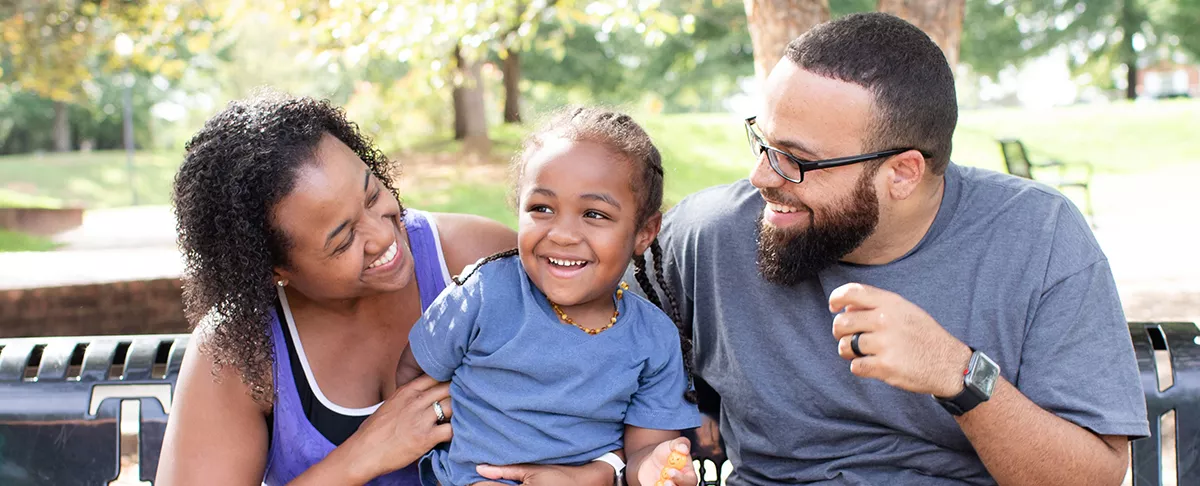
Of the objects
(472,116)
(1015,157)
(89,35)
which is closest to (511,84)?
(472,116)

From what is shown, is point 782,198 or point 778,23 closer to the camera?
point 782,198

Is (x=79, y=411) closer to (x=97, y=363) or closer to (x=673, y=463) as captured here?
(x=97, y=363)

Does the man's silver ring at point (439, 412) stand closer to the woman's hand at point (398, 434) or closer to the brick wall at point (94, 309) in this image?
the woman's hand at point (398, 434)

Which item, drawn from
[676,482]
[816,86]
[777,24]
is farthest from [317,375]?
[777,24]

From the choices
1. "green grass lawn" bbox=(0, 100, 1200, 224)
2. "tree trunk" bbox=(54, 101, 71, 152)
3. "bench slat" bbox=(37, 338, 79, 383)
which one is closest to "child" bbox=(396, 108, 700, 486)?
"bench slat" bbox=(37, 338, 79, 383)

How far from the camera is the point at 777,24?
4828 mm

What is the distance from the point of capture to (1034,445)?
2.37 metres

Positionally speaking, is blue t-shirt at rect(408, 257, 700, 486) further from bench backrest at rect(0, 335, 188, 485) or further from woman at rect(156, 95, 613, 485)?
bench backrest at rect(0, 335, 188, 485)

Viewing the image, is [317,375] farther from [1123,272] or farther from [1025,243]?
[1123,272]

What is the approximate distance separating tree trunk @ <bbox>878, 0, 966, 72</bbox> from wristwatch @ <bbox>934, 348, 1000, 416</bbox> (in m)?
2.72

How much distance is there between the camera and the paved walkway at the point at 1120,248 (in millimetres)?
9094

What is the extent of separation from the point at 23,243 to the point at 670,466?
14792 millimetres

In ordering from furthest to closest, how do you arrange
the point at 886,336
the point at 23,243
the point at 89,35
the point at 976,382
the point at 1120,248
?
the point at 89,35
the point at 23,243
the point at 1120,248
the point at 976,382
the point at 886,336

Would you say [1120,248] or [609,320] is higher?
[609,320]
